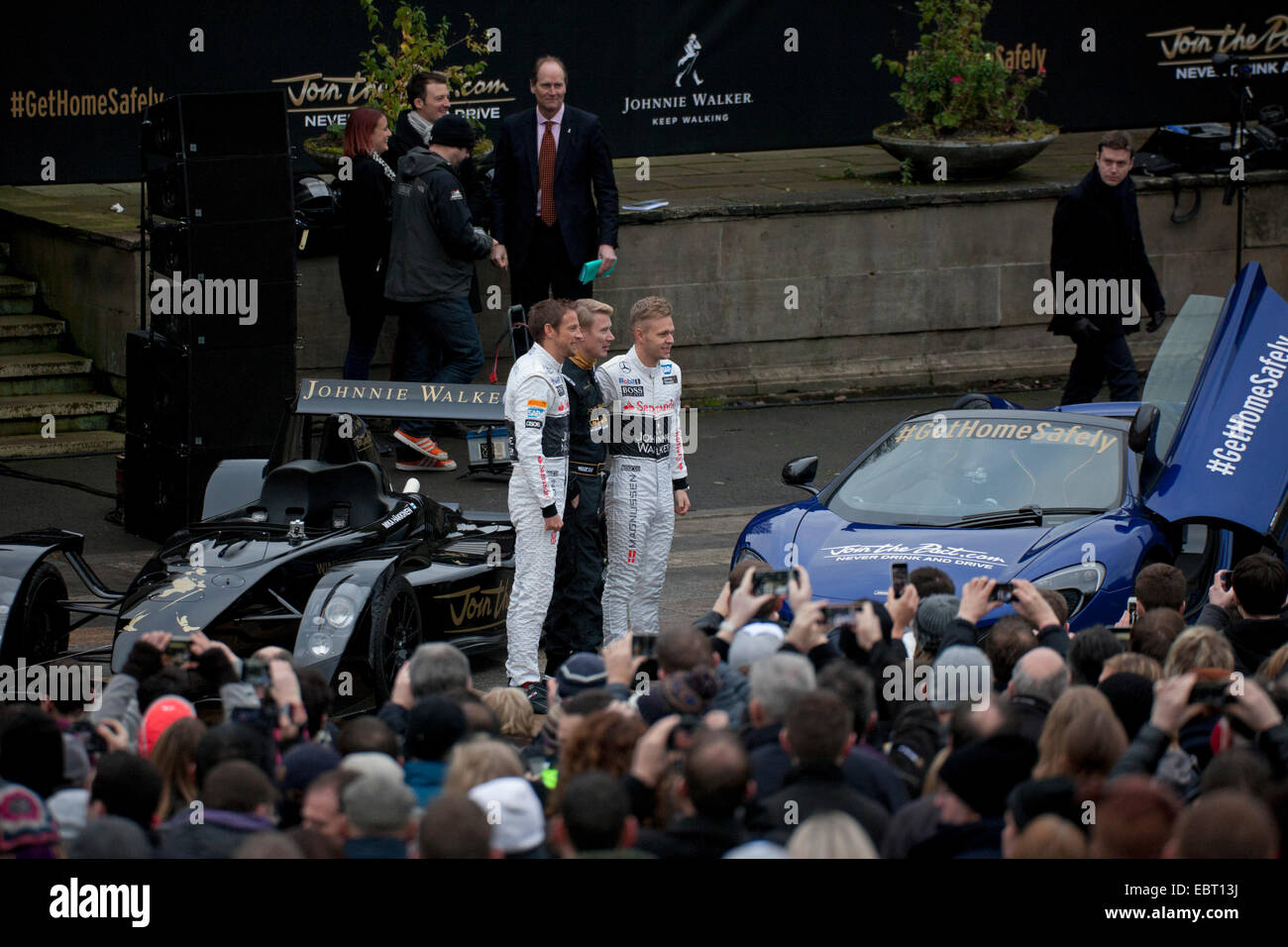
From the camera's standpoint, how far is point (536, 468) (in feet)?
27.0

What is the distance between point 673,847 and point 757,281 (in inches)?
435

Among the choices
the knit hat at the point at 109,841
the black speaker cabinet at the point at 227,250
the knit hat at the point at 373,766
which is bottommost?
the knit hat at the point at 109,841

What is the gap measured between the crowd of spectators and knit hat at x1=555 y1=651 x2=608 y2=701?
12mm

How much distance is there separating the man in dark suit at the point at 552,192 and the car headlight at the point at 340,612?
525 centimetres

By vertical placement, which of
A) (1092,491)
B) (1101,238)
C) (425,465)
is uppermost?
(1101,238)

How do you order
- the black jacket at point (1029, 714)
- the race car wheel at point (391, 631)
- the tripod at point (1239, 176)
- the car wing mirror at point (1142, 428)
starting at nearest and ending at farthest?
the black jacket at point (1029, 714)
the race car wheel at point (391, 631)
the car wing mirror at point (1142, 428)
the tripod at point (1239, 176)

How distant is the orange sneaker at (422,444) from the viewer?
41.1ft

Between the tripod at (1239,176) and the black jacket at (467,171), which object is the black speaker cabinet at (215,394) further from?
the tripod at (1239,176)

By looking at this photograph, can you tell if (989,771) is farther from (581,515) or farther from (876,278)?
(876,278)

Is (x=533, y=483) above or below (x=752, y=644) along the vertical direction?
above

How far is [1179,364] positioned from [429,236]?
5.61 metres

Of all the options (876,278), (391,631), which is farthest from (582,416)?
(876,278)

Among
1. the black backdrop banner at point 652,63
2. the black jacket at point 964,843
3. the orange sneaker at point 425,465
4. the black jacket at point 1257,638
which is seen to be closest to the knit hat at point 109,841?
the black jacket at point 964,843

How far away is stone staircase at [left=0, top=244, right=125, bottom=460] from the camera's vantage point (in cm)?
1299
